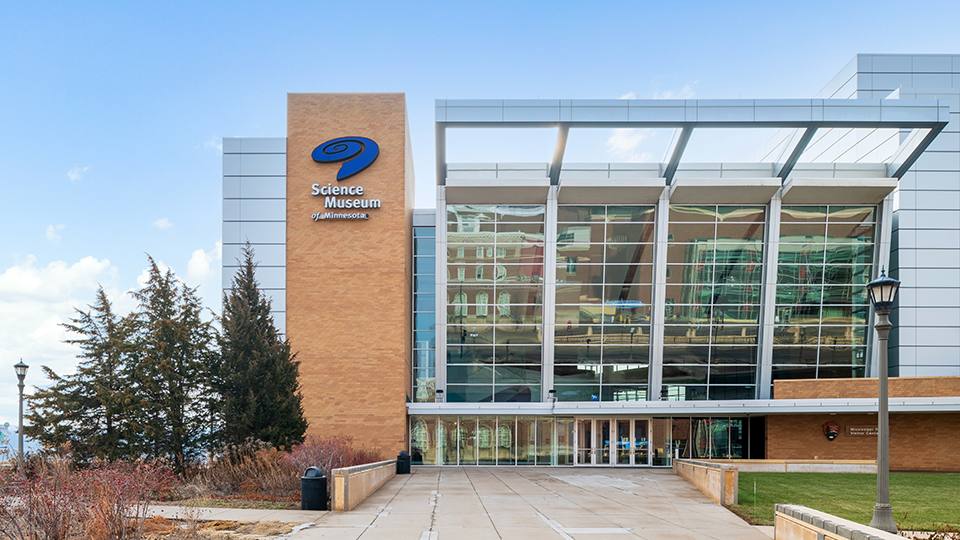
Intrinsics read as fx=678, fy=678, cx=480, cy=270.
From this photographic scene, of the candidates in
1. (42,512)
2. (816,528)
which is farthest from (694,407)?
(42,512)

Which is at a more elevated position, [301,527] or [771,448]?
[301,527]

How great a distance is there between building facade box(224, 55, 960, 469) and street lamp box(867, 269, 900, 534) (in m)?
18.2

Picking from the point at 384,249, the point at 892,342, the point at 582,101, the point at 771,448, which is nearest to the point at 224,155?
the point at 384,249

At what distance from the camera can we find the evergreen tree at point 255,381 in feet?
Result: 68.3

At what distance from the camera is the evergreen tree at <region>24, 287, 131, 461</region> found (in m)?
21.2

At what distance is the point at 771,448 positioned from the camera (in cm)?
3144

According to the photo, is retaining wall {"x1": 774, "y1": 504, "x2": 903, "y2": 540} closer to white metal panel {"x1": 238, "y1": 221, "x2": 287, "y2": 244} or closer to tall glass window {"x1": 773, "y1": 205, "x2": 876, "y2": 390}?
tall glass window {"x1": 773, "y1": 205, "x2": 876, "y2": 390}

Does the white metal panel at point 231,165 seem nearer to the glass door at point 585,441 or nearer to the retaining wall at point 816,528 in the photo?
the glass door at point 585,441

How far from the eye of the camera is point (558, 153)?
30188 mm

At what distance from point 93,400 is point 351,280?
1126 centimetres

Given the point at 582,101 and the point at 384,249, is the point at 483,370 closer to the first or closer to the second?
the point at 384,249

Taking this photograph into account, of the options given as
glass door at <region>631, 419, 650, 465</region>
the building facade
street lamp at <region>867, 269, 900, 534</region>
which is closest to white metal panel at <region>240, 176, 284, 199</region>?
the building facade

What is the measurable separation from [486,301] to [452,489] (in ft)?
45.0

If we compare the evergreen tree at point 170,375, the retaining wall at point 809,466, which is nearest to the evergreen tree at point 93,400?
the evergreen tree at point 170,375
